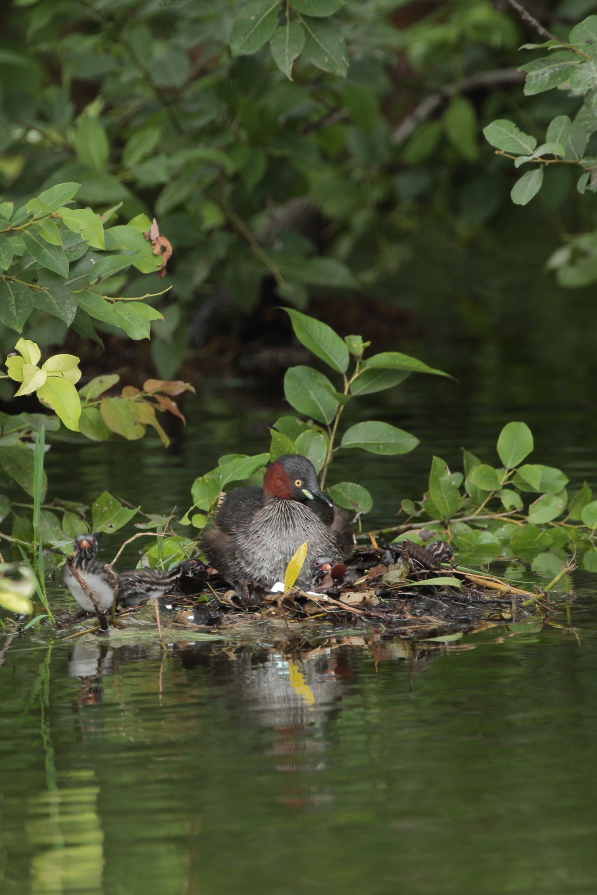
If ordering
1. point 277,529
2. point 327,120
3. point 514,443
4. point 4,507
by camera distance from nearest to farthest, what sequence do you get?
point 277,529 < point 4,507 < point 514,443 < point 327,120

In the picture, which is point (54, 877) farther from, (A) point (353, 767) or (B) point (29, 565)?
(B) point (29, 565)

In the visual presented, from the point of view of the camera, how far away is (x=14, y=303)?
6.00 m

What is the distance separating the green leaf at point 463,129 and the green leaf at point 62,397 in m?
7.17

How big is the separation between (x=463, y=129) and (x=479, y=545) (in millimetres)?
6157

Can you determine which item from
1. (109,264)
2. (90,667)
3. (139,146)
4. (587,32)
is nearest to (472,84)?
(139,146)

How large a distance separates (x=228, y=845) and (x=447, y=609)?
257cm

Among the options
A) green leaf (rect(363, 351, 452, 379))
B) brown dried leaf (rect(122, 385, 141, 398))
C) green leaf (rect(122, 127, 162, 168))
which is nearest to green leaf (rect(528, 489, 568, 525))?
green leaf (rect(363, 351, 452, 379))

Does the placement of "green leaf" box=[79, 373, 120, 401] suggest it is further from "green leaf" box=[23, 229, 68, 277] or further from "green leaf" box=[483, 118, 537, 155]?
"green leaf" box=[483, 118, 537, 155]

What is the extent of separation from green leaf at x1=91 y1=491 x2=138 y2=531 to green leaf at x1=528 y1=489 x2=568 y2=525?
2.00 m

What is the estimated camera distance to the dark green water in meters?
3.59

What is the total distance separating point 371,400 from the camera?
44.6 feet

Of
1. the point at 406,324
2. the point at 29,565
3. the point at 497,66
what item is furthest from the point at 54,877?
the point at 406,324

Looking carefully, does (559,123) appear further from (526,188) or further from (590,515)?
(590,515)

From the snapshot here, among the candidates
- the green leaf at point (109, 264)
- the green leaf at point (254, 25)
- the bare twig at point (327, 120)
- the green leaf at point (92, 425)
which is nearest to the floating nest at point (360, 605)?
the green leaf at point (92, 425)
